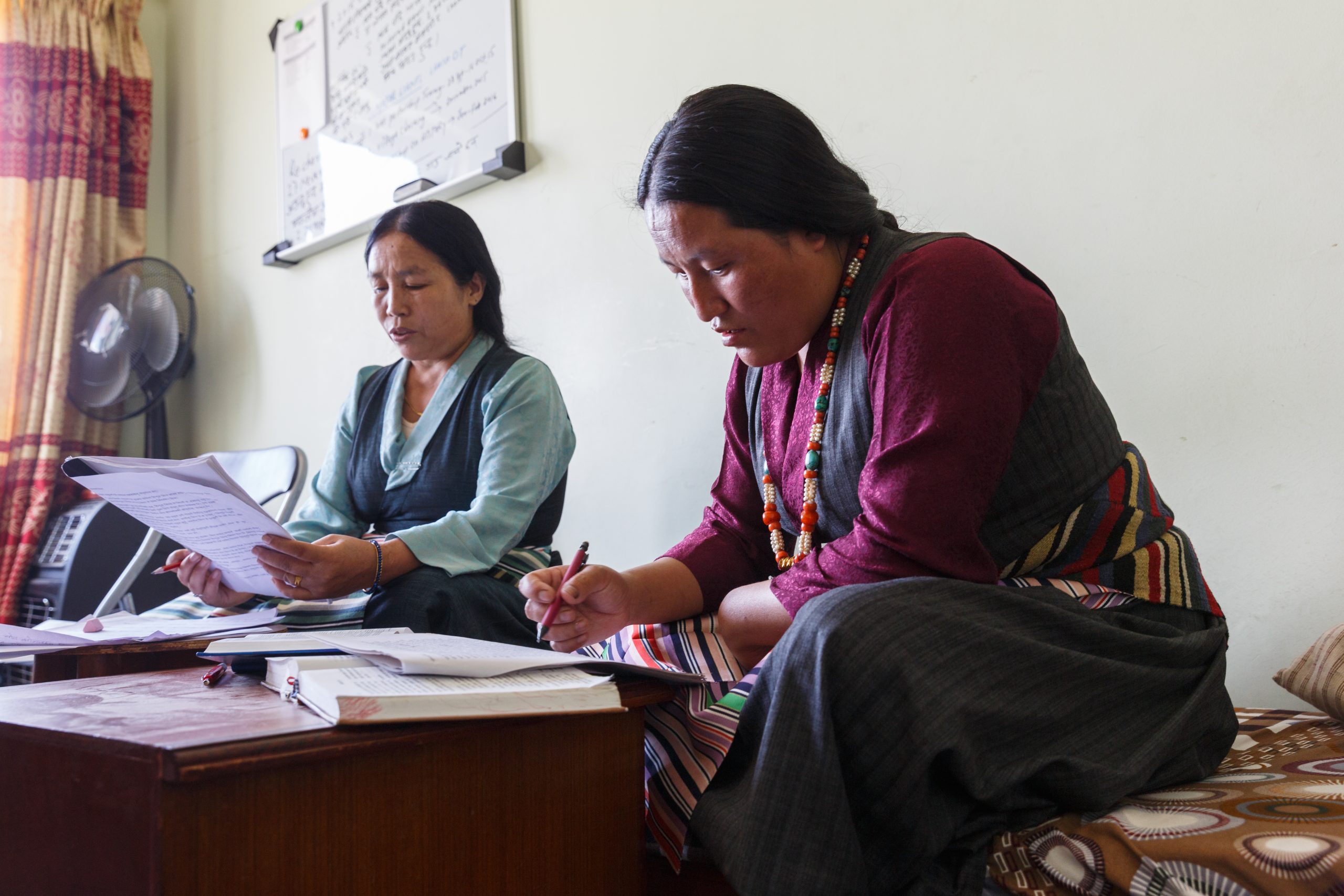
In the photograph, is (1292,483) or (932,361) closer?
(932,361)

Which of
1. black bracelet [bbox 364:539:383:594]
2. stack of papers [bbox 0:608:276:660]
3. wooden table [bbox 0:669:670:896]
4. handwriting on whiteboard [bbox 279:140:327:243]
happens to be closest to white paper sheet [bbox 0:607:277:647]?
stack of papers [bbox 0:608:276:660]

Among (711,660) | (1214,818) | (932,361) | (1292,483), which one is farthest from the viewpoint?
(1292,483)

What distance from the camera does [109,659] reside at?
4.09 ft

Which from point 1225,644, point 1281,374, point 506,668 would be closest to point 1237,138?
point 1281,374

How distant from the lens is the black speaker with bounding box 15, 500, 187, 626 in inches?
103

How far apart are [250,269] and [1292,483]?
2.87m

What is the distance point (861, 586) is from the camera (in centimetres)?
79

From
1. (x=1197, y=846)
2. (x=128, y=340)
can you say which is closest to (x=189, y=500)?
(x=1197, y=846)

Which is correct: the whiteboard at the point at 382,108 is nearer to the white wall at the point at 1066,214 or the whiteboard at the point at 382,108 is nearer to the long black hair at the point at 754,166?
the white wall at the point at 1066,214

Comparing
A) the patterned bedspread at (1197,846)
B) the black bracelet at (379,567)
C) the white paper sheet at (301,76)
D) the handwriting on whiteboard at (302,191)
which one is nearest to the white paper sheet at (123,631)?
the black bracelet at (379,567)

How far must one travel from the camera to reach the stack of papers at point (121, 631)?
1.19 metres

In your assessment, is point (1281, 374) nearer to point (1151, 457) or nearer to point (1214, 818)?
point (1151, 457)

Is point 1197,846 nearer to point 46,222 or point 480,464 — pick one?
point 480,464

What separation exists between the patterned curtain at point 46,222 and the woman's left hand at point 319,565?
1914mm
